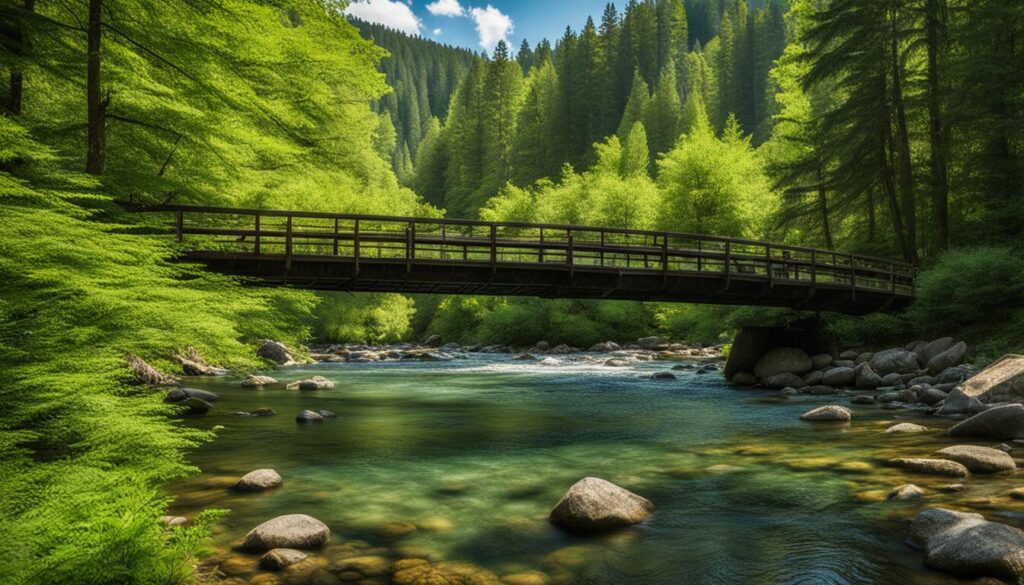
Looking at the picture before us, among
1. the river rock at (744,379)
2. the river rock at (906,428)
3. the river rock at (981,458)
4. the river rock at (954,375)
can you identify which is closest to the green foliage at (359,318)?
the river rock at (744,379)

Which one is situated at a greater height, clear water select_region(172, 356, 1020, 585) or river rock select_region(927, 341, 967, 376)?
river rock select_region(927, 341, 967, 376)

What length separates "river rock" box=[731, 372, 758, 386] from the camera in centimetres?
2238

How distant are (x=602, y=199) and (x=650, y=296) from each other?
88.0 ft

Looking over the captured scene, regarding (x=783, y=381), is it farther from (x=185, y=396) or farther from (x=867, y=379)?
(x=185, y=396)

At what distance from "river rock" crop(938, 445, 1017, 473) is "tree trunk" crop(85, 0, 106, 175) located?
14.3 meters

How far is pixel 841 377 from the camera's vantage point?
20141mm

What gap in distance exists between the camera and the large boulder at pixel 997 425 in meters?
10.7

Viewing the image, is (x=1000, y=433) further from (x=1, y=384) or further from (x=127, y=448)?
(x=1, y=384)

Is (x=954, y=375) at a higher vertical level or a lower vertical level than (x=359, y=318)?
higher

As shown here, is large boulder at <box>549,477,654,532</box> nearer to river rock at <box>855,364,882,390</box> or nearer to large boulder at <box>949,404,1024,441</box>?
large boulder at <box>949,404,1024,441</box>

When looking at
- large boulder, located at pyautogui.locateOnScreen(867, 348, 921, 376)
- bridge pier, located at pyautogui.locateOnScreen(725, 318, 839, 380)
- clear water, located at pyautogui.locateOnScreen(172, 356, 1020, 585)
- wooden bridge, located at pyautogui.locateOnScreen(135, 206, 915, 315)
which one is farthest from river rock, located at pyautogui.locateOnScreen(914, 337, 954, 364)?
clear water, located at pyautogui.locateOnScreen(172, 356, 1020, 585)

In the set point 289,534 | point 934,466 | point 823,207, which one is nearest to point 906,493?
point 934,466

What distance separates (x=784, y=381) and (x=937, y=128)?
12742 millimetres

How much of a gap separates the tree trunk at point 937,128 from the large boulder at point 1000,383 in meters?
12.7
